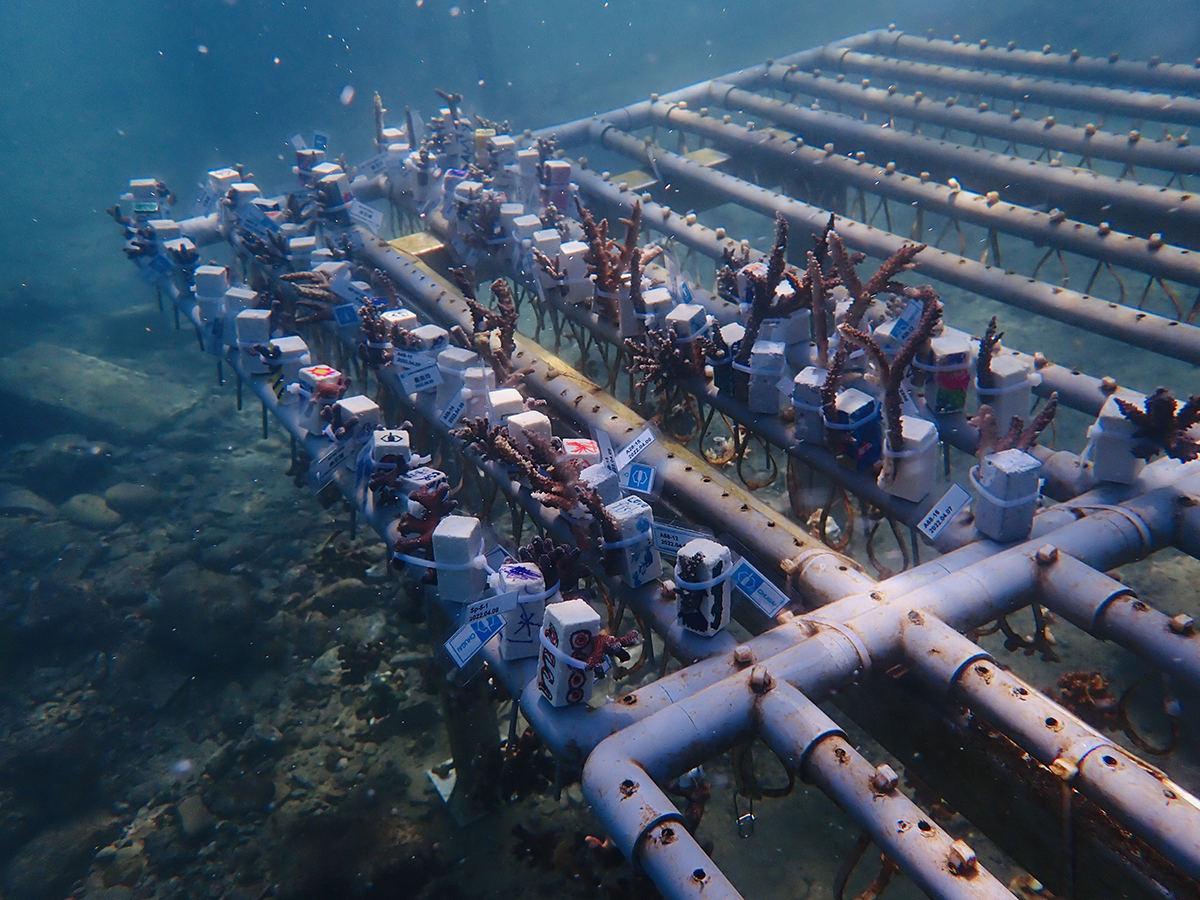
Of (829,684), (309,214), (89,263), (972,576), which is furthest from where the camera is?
(89,263)

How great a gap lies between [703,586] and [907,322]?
2.19 m

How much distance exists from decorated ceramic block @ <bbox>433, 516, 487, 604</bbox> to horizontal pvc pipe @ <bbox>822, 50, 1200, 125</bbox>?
8.90m

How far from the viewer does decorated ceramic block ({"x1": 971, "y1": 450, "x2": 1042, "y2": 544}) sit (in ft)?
9.64

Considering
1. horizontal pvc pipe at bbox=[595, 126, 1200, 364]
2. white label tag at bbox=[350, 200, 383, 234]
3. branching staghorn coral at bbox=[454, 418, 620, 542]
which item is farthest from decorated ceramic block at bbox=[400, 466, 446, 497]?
horizontal pvc pipe at bbox=[595, 126, 1200, 364]

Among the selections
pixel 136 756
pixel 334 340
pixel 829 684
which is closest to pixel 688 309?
pixel 829 684

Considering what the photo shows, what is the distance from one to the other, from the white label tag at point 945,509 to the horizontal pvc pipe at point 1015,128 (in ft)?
19.8

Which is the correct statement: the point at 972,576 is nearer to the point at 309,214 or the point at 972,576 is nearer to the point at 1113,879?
the point at 1113,879

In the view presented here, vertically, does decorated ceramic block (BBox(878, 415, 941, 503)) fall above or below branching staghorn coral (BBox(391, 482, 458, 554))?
above

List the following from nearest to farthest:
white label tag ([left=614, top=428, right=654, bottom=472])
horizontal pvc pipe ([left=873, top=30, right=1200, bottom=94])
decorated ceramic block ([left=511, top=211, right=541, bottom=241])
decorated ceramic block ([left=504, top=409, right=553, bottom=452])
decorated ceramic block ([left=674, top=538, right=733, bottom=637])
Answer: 1. decorated ceramic block ([left=674, top=538, right=733, bottom=637])
2. white label tag ([left=614, top=428, right=654, bottom=472])
3. decorated ceramic block ([left=504, top=409, right=553, bottom=452])
4. decorated ceramic block ([left=511, top=211, right=541, bottom=241])
5. horizontal pvc pipe ([left=873, top=30, right=1200, bottom=94])

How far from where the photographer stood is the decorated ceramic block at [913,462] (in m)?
3.21

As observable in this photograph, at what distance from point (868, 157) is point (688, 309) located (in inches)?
241

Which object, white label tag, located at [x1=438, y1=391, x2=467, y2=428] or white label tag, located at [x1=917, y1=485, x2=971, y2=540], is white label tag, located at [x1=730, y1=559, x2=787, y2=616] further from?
white label tag, located at [x1=438, y1=391, x2=467, y2=428]

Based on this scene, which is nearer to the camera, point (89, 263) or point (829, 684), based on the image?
point (829, 684)

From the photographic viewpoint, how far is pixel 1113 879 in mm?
2115
